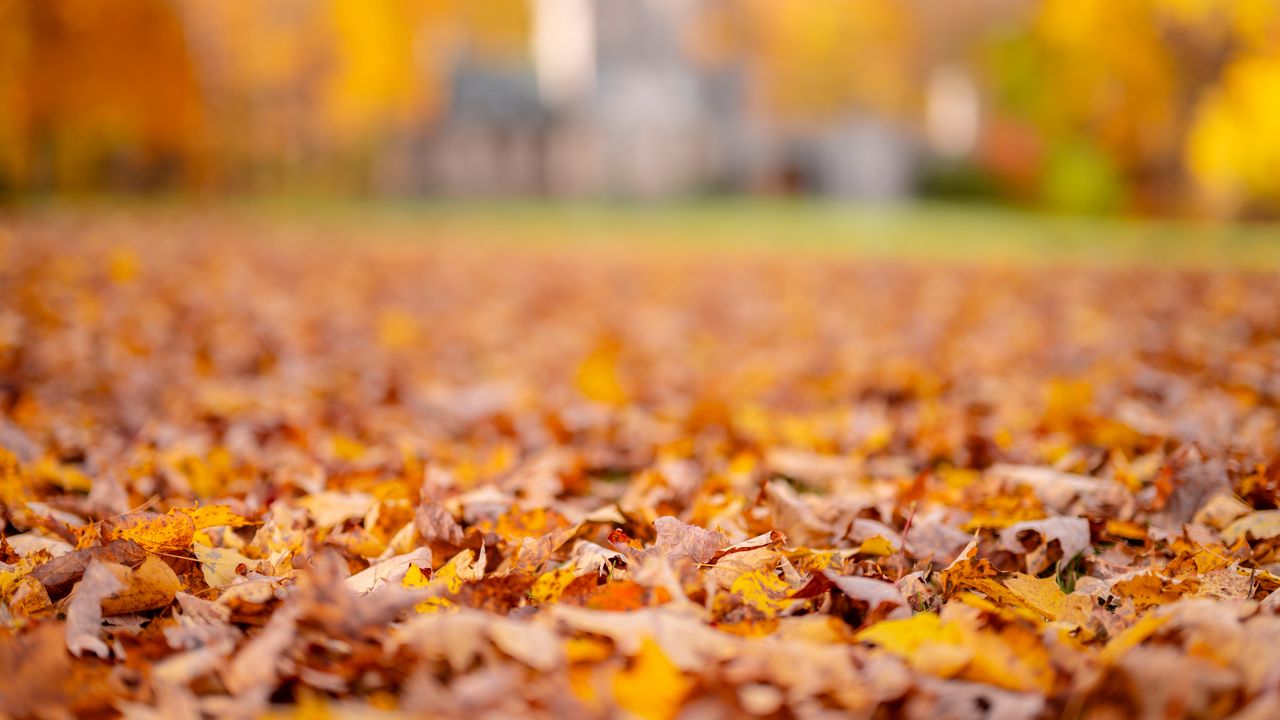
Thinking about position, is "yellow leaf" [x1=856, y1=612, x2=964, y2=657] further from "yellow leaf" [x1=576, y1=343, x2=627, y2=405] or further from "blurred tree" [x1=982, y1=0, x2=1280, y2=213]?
"blurred tree" [x1=982, y1=0, x2=1280, y2=213]

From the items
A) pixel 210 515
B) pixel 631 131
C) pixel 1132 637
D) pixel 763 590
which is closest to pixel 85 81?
pixel 210 515

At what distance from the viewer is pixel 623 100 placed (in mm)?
44500

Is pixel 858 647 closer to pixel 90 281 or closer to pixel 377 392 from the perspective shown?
pixel 377 392

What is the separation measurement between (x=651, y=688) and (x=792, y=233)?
62.5 ft

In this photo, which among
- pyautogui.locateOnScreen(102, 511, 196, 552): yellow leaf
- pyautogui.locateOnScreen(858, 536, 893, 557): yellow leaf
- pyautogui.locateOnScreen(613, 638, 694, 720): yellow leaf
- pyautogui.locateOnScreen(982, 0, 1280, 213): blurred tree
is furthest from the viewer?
pyautogui.locateOnScreen(982, 0, 1280, 213): blurred tree

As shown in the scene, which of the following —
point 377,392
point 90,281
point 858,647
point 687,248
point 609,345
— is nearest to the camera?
point 858,647

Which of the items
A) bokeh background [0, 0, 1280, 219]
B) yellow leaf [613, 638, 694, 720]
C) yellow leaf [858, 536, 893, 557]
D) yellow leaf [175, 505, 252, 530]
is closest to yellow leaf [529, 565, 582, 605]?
yellow leaf [613, 638, 694, 720]

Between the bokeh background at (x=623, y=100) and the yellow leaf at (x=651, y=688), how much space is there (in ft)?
39.5

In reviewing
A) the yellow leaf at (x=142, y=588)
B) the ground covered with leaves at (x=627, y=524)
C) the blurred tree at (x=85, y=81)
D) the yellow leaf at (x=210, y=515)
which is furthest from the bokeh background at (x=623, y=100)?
the yellow leaf at (x=142, y=588)

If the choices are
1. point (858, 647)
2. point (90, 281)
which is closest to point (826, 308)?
point (90, 281)

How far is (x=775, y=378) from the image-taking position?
197 inches

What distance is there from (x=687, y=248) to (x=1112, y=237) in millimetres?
7807

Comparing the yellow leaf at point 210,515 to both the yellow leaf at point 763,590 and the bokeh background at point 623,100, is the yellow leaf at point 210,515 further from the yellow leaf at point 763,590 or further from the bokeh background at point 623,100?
the bokeh background at point 623,100

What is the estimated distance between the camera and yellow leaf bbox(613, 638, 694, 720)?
1.35m
